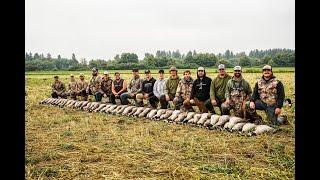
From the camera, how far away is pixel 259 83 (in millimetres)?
9539

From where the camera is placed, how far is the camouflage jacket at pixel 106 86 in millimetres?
15352

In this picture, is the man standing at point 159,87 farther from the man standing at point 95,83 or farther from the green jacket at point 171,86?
the man standing at point 95,83

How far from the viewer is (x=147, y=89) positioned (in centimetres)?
1338

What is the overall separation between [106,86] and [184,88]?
15.9 feet

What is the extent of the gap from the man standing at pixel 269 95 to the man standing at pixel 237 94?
1.23 ft

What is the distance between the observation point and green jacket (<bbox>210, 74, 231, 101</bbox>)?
416 inches

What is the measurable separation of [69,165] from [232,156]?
9.69 feet

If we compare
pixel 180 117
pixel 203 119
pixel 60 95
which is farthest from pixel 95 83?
pixel 203 119

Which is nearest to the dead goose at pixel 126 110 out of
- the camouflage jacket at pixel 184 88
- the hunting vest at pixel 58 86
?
the camouflage jacket at pixel 184 88

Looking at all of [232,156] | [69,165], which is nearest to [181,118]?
[232,156]

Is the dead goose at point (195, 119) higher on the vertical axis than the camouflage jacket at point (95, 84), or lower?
lower

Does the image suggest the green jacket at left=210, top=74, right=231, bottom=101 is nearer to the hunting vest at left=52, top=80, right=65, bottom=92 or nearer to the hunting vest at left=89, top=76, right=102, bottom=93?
the hunting vest at left=89, top=76, right=102, bottom=93

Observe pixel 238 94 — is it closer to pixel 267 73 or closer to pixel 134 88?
pixel 267 73
